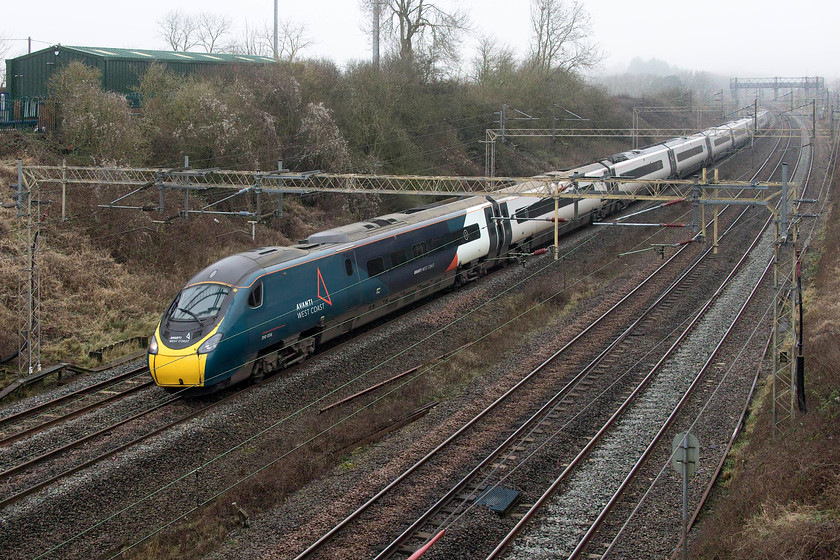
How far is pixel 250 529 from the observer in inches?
477

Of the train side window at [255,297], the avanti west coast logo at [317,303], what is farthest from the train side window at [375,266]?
the train side window at [255,297]

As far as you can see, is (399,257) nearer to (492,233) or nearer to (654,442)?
(492,233)

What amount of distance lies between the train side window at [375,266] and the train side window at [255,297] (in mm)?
4293

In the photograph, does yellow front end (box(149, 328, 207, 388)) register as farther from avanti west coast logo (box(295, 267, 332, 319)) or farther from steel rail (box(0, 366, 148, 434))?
avanti west coast logo (box(295, 267, 332, 319))

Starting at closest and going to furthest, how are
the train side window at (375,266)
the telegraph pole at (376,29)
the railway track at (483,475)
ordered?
1. the railway track at (483,475)
2. the train side window at (375,266)
3. the telegraph pole at (376,29)

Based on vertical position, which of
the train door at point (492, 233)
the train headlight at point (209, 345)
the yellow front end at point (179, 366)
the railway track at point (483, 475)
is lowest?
the railway track at point (483, 475)

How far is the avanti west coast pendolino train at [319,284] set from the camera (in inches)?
635

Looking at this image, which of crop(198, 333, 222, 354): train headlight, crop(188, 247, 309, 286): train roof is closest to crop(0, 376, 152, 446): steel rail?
crop(198, 333, 222, 354): train headlight

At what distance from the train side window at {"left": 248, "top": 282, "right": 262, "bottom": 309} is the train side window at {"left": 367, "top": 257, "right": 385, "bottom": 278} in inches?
169

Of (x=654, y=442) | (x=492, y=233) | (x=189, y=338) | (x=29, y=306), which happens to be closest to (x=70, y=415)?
(x=189, y=338)

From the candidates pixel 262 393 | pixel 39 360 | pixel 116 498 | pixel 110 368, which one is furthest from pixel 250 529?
pixel 39 360

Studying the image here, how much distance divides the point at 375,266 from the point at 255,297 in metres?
4.77

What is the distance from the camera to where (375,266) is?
2086 centimetres

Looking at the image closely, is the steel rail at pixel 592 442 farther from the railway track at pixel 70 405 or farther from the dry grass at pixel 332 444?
the railway track at pixel 70 405
